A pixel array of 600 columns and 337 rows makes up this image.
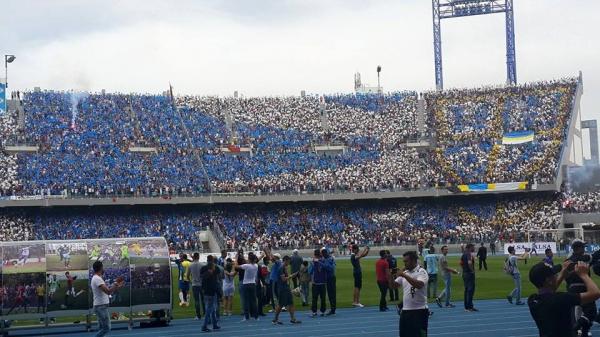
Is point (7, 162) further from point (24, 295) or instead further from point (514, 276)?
point (514, 276)

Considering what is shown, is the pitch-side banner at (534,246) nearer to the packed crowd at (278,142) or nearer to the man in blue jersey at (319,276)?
the packed crowd at (278,142)

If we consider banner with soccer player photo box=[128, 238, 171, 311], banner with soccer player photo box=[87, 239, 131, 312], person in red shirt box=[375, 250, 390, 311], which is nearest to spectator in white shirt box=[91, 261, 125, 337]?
banner with soccer player photo box=[87, 239, 131, 312]

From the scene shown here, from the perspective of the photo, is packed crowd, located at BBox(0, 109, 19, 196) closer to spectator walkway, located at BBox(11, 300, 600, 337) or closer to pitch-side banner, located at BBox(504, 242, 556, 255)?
pitch-side banner, located at BBox(504, 242, 556, 255)

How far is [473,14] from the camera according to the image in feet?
264

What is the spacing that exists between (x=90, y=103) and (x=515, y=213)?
34.2m

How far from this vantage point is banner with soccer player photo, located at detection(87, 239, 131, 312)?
72.2 ft

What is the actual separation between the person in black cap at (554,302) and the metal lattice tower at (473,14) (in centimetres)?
7255

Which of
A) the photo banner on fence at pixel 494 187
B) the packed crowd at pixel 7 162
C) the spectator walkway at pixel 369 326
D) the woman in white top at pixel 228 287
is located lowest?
the spectator walkway at pixel 369 326

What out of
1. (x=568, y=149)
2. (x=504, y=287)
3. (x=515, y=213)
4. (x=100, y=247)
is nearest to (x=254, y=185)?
(x=515, y=213)

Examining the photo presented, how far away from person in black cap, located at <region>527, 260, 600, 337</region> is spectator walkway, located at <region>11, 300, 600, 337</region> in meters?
9.53

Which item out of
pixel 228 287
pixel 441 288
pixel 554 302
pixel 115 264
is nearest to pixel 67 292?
pixel 115 264

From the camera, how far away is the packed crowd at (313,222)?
61625mm

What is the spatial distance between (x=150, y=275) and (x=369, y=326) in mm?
5720

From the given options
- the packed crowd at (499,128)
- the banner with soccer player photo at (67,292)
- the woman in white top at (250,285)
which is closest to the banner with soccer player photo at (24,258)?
the banner with soccer player photo at (67,292)
